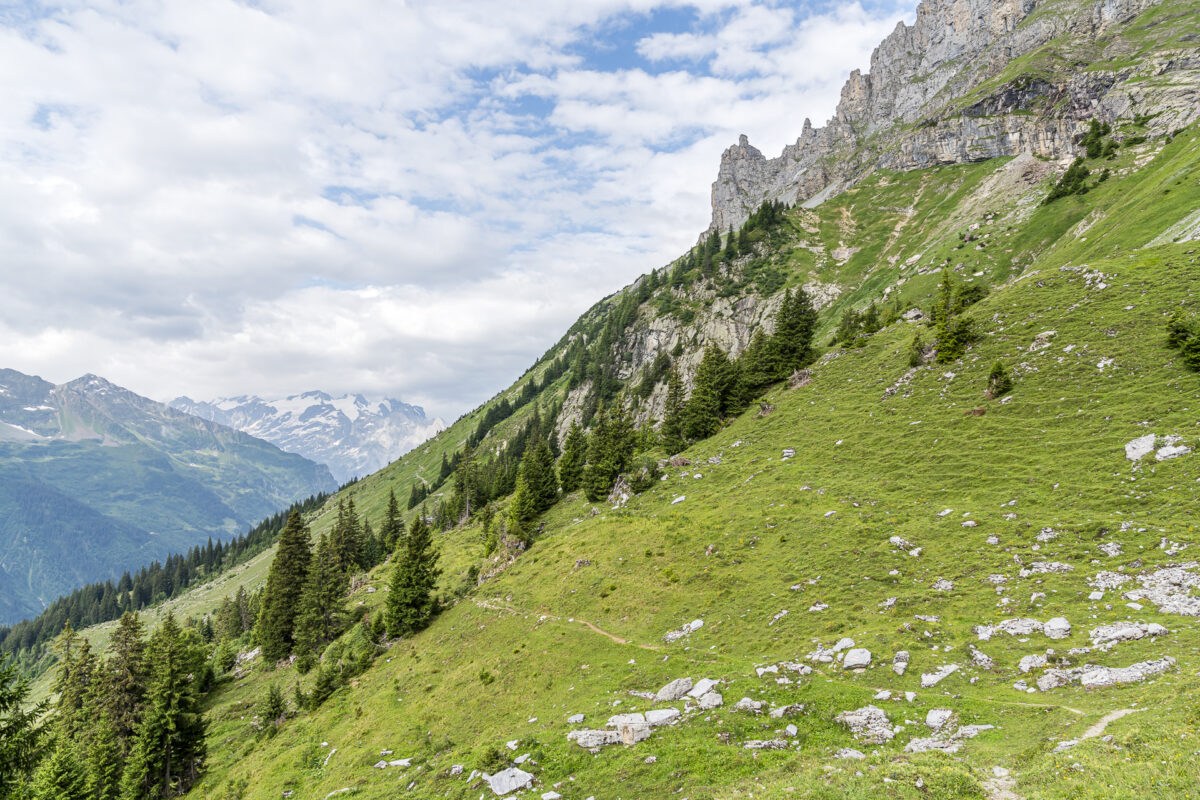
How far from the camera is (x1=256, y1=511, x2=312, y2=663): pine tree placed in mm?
72625

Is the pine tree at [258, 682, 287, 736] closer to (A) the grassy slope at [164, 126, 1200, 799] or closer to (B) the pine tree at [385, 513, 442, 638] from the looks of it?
(A) the grassy slope at [164, 126, 1200, 799]

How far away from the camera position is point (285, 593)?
73.4 metres

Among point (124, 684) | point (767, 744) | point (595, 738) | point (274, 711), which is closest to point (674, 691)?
point (595, 738)

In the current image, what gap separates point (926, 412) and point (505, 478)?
93.4m

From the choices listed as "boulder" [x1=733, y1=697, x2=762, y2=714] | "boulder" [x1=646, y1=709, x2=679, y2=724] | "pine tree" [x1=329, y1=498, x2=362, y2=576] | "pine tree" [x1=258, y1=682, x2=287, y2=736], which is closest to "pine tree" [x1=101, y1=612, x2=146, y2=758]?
"pine tree" [x1=258, y1=682, x2=287, y2=736]

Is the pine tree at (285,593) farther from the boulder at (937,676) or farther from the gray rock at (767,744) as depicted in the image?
the boulder at (937,676)

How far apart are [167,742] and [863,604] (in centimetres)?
6251

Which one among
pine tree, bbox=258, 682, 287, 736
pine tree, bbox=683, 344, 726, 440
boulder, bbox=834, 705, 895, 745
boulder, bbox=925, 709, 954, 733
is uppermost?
pine tree, bbox=683, 344, 726, 440

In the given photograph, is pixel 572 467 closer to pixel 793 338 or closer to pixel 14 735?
pixel 793 338

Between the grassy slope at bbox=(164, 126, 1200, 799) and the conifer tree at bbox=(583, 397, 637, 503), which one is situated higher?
the conifer tree at bbox=(583, 397, 637, 503)

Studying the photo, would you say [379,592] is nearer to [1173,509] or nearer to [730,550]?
[730,550]

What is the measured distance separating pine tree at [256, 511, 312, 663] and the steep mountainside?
3.43m

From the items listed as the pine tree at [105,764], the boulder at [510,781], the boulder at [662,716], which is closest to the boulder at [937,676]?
the boulder at [662,716]

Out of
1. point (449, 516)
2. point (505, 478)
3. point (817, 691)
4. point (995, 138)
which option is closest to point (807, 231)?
point (995, 138)
